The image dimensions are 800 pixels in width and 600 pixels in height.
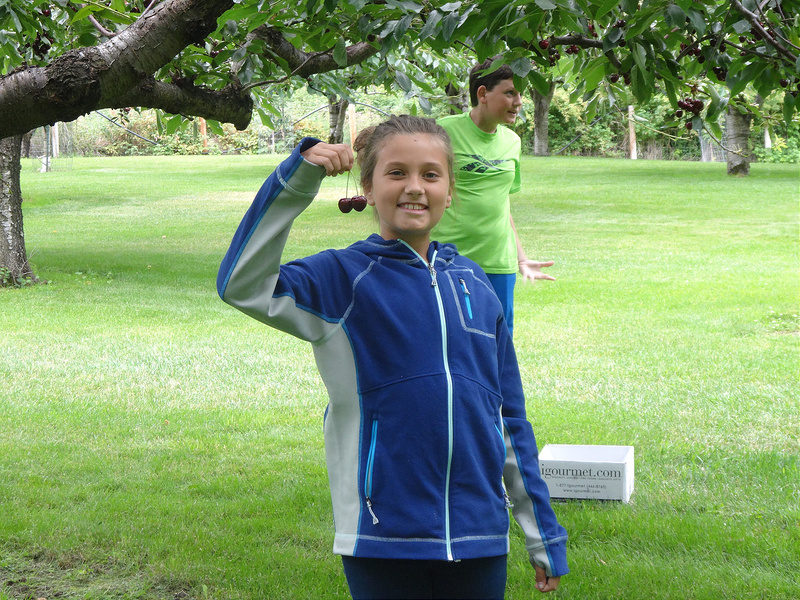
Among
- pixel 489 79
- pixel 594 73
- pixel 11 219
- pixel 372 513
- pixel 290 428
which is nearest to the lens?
pixel 372 513

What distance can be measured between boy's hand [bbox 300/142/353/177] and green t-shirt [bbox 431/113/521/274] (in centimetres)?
252

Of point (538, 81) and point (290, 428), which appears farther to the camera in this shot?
point (290, 428)

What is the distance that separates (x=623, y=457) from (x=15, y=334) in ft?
21.0

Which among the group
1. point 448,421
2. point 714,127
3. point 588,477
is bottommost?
point 588,477

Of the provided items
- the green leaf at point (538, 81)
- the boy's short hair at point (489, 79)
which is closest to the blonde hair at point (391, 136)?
the green leaf at point (538, 81)

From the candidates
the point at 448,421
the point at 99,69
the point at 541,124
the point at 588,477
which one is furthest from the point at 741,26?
the point at 541,124

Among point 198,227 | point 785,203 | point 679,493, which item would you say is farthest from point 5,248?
point 785,203

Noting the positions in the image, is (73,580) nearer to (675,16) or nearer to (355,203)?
(355,203)

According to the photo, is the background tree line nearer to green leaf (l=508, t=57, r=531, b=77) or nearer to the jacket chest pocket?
green leaf (l=508, t=57, r=531, b=77)

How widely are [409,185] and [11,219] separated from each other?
34.8 ft

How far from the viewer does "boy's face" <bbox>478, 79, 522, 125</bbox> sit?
13.9 feet

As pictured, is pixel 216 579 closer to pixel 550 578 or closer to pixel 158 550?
pixel 158 550

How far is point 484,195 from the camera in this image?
4453 millimetres

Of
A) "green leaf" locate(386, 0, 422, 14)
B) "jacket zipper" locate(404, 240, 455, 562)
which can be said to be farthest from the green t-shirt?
"jacket zipper" locate(404, 240, 455, 562)
